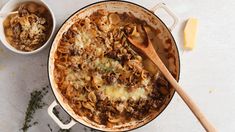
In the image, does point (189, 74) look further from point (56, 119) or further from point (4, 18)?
point (4, 18)

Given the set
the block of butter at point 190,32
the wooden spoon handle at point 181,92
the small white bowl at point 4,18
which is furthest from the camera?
the block of butter at point 190,32

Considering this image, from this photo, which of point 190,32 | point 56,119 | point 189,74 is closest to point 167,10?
point 190,32

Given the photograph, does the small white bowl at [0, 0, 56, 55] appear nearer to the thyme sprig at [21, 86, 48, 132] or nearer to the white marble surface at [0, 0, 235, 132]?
the white marble surface at [0, 0, 235, 132]

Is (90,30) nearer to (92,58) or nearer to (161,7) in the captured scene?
(92,58)

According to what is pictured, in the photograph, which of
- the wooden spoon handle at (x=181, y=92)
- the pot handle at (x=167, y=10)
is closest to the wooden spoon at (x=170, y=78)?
the wooden spoon handle at (x=181, y=92)

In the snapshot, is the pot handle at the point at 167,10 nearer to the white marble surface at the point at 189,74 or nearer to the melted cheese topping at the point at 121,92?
the white marble surface at the point at 189,74

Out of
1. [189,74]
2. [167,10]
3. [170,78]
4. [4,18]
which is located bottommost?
[189,74]

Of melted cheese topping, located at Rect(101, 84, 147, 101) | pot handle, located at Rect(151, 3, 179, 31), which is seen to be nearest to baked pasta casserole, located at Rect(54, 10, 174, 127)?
melted cheese topping, located at Rect(101, 84, 147, 101)

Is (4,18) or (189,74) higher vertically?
(4,18)
